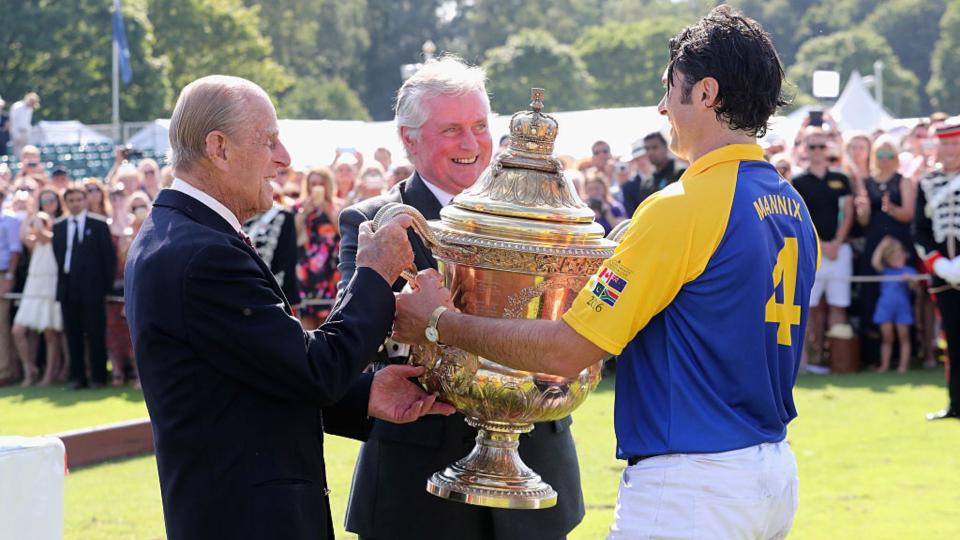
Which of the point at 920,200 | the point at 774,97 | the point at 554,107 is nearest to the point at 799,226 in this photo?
the point at 774,97

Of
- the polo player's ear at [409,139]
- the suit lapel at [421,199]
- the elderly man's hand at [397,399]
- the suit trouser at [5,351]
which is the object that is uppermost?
the polo player's ear at [409,139]

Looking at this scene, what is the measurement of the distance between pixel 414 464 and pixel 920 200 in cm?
728

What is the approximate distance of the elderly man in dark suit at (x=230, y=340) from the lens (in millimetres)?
3328

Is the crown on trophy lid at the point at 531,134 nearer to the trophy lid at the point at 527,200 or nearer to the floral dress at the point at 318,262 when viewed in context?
the trophy lid at the point at 527,200

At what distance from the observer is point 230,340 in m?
3.31

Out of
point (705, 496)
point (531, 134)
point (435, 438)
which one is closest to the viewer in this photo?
point (705, 496)

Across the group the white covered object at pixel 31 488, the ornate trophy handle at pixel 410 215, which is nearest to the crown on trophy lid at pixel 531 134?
the ornate trophy handle at pixel 410 215

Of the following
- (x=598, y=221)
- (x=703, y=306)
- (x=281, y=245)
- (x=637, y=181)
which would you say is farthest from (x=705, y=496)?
(x=637, y=181)

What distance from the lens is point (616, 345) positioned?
3316mm

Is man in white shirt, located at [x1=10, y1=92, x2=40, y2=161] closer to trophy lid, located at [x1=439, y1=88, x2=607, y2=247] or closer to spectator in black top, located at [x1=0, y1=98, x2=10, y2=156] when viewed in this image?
spectator in black top, located at [x1=0, y1=98, x2=10, y2=156]

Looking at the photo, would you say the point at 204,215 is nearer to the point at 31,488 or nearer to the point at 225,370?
the point at 225,370

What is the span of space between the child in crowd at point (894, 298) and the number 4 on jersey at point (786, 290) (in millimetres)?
9495

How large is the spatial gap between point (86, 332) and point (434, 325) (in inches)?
397

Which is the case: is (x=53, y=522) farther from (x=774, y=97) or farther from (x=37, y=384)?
(x=37, y=384)
